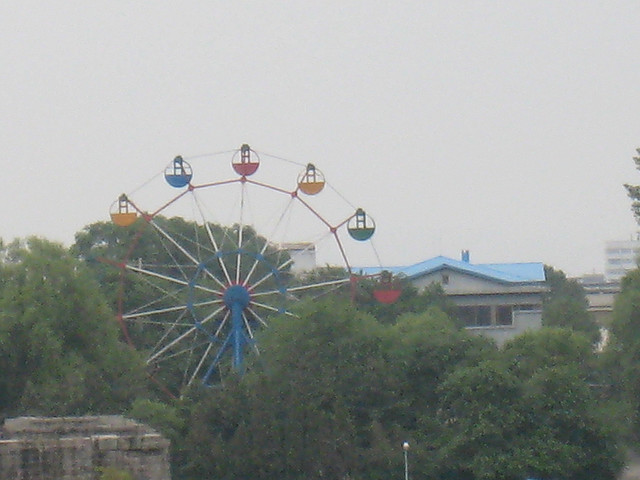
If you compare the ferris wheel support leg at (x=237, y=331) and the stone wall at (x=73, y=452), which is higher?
the ferris wheel support leg at (x=237, y=331)

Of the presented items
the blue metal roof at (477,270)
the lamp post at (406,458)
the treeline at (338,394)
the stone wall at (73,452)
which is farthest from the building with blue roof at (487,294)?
the stone wall at (73,452)

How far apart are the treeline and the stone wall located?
7.46m

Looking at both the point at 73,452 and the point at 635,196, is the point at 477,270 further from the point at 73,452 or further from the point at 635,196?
the point at 73,452

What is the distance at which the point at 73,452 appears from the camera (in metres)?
22.5

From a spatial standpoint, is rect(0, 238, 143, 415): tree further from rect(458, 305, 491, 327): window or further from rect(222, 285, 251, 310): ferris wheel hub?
rect(458, 305, 491, 327): window

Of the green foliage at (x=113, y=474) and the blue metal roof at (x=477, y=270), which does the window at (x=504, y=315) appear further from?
the green foliage at (x=113, y=474)

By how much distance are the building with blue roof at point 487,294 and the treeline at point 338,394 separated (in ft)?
71.8

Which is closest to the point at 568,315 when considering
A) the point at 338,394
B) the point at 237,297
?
the point at 237,297

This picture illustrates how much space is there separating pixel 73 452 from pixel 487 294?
4049 cm

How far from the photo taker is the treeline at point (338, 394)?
3109 centimetres

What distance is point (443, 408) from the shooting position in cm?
3328

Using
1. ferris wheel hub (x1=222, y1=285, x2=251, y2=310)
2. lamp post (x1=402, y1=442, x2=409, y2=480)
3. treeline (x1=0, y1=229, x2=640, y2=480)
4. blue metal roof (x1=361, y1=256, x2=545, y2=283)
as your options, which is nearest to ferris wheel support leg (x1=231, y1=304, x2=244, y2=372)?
ferris wheel hub (x1=222, y1=285, x2=251, y2=310)

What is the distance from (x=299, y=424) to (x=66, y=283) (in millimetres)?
8827

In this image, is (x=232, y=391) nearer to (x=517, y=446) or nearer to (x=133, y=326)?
(x=517, y=446)
